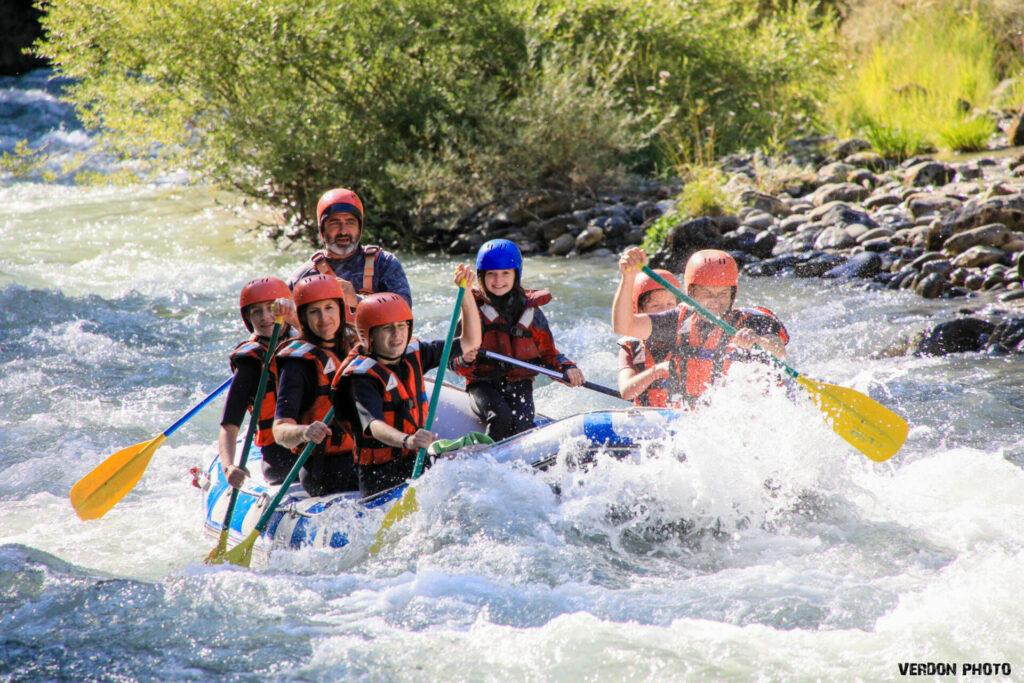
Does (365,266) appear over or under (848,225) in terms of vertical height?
over

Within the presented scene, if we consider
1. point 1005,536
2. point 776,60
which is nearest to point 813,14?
point 776,60

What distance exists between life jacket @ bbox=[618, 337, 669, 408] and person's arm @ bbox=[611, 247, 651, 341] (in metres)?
0.09

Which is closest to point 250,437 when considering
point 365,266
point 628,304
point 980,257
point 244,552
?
point 244,552

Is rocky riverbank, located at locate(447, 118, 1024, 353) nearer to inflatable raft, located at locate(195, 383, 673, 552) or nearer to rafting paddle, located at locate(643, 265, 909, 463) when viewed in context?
rafting paddle, located at locate(643, 265, 909, 463)

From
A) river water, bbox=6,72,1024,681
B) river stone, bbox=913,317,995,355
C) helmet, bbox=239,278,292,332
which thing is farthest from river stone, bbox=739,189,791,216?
helmet, bbox=239,278,292,332

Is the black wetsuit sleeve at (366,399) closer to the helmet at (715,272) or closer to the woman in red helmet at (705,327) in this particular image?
the woman in red helmet at (705,327)

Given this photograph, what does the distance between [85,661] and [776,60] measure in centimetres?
1155

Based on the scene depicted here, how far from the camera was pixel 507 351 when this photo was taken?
555 centimetres

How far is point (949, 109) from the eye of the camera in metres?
12.6

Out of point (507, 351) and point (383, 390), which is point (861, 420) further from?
point (383, 390)

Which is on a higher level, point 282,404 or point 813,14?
point 813,14

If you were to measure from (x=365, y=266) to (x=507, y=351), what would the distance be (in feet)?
3.44

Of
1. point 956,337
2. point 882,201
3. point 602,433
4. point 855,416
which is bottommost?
point 956,337

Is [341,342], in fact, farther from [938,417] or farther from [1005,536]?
[938,417]
